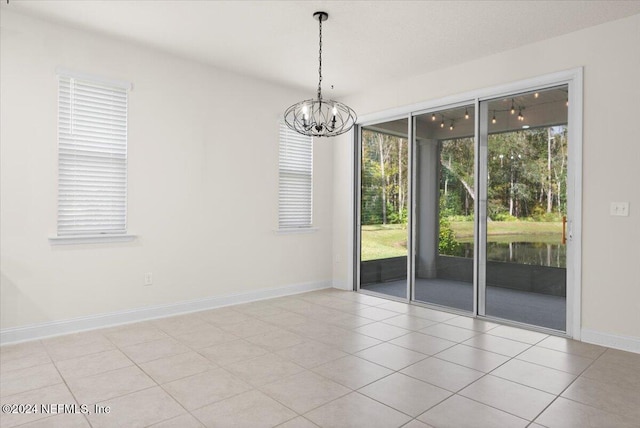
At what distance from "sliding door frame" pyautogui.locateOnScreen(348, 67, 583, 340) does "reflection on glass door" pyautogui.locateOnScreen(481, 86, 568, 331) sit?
72mm

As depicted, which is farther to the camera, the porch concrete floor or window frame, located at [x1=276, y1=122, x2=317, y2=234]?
window frame, located at [x1=276, y1=122, x2=317, y2=234]

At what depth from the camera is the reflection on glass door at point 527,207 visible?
393 centimetres

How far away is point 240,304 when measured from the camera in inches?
196

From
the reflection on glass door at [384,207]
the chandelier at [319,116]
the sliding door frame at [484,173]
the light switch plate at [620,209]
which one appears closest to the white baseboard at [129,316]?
the reflection on glass door at [384,207]

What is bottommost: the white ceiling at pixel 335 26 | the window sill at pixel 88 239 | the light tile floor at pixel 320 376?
the light tile floor at pixel 320 376

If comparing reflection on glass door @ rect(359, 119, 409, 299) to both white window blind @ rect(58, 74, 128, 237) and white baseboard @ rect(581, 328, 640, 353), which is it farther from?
white window blind @ rect(58, 74, 128, 237)

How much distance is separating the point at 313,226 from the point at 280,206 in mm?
651

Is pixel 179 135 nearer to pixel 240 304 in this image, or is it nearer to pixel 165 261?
pixel 165 261

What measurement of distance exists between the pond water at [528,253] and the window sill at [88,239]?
3.68 m

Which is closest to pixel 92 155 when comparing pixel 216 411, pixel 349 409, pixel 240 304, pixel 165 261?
pixel 165 261

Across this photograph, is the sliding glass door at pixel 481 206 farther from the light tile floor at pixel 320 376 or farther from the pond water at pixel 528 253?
the light tile floor at pixel 320 376

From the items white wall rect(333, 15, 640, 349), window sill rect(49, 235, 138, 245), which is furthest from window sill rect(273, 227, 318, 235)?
white wall rect(333, 15, 640, 349)

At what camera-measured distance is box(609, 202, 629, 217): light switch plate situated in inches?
136

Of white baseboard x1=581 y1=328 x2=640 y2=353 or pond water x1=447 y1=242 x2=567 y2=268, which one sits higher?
pond water x1=447 y1=242 x2=567 y2=268
